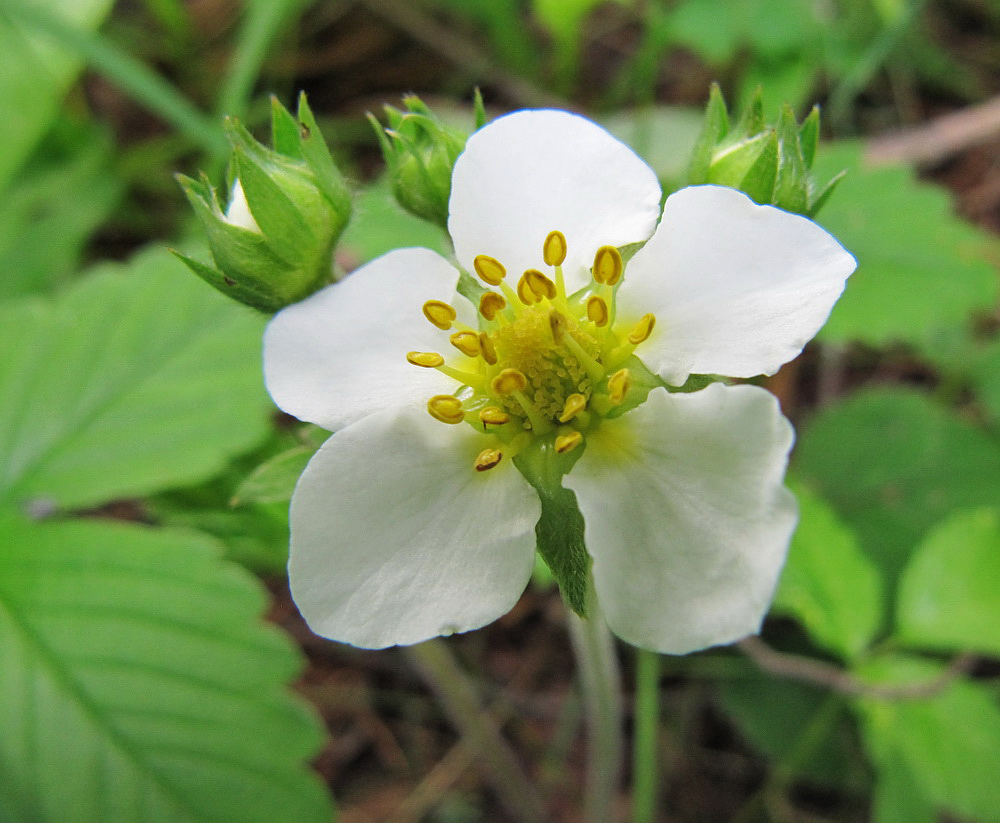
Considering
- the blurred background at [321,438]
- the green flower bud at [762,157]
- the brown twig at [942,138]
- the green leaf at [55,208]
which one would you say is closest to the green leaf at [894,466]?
the blurred background at [321,438]

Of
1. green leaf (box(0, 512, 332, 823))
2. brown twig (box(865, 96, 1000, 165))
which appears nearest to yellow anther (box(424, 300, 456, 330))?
green leaf (box(0, 512, 332, 823))

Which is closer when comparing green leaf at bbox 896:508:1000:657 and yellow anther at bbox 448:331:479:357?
yellow anther at bbox 448:331:479:357

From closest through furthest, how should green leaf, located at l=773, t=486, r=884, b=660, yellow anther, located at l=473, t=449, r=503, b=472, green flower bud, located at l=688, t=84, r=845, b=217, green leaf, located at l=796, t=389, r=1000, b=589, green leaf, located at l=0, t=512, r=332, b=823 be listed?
yellow anther, located at l=473, t=449, r=503, b=472, green flower bud, located at l=688, t=84, r=845, b=217, green leaf, located at l=0, t=512, r=332, b=823, green leaf, located at l=773, t=486, r=884, b=660, green leaf, located at l=796, t=389, r=1000, b=589

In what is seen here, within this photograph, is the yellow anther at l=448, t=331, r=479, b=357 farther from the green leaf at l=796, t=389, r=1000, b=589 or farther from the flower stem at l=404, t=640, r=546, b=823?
the green leaf at l=796, t=389, r=1000, b=589

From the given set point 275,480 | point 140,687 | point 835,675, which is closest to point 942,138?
point 835,675

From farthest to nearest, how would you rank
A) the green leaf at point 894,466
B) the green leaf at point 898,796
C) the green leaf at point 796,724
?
the green leaf at point 894,466 < the green leaf at point 796,724 < the green leaf at point 898,796

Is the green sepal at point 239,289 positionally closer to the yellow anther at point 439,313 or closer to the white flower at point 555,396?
the white flower at point 555,396
